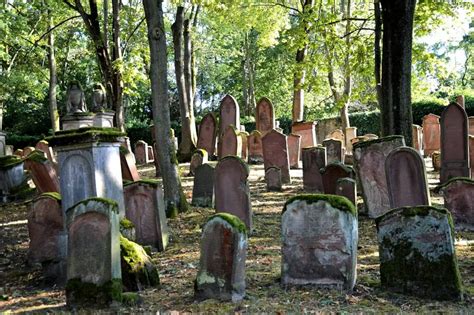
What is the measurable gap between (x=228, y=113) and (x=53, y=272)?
40.3 ft

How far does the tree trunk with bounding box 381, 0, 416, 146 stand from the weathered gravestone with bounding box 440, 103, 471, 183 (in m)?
2.20

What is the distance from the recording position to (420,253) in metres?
4.88

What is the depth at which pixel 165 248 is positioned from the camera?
7750mm

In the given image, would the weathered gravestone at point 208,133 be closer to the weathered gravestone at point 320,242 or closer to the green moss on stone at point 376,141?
the green moss on stone at point 376,141

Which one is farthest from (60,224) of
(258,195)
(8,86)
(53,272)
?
(8,86)

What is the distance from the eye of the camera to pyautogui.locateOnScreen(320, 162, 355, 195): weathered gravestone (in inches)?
375

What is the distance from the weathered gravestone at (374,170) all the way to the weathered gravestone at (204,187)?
3262 millimetres

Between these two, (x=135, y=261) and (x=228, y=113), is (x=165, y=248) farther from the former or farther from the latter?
(x=228, y=113)

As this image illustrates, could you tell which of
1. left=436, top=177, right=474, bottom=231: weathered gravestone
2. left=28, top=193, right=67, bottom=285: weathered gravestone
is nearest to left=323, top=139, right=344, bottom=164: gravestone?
left=436, top=177, right=474, bottom=231: weathered gravestone

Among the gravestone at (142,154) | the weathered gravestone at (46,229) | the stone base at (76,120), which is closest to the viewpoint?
the weathered gravestone at (46,229)

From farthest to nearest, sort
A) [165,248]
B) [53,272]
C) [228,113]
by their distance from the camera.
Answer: [228,113], [165,248], [53,272]

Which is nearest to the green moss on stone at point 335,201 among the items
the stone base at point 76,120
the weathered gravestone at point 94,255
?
the weathered gravestone at point 94,255

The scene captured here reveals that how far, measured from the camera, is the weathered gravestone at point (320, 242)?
516 cm

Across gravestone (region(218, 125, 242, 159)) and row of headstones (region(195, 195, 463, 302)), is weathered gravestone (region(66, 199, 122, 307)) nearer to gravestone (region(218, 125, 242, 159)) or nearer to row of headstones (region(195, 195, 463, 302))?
row of headstones (region(195, 195, 463, 302))
